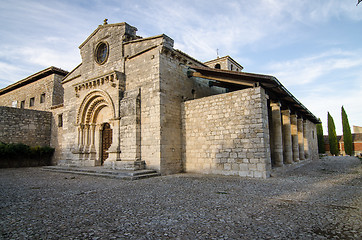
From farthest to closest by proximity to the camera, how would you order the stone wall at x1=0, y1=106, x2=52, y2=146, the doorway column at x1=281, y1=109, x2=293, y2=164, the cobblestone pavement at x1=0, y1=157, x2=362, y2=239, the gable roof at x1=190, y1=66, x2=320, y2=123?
the stone wall at x1=0, y1=106, x2=52, y2=146 → the doorway column at x1=281, y1=109, x2=293, y2=164 → the gable roof at x1=190, y1=66, x2=320, y2=123 → the cobblestone pavement at x1=0, y1=157, x2=362, y2=239

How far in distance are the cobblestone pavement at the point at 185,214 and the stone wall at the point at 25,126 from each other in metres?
10.6

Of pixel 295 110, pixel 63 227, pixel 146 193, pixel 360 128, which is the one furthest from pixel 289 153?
pixel 360 128

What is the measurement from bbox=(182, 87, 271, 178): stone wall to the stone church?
4 cm

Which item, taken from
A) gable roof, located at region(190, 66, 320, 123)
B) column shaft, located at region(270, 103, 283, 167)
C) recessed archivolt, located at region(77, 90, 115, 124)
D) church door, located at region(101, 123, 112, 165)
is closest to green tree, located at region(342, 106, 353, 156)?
gable roof, located at region(190, 66, 320, 123)

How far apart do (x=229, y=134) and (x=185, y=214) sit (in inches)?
211

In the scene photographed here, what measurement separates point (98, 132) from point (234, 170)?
7.52 meters

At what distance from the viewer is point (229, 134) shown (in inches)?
334

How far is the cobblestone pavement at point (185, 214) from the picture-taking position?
9.19 ft

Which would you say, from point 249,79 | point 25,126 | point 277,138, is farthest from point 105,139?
point 277,138

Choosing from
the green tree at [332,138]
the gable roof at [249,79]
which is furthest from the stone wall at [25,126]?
the green tree at [332,138]

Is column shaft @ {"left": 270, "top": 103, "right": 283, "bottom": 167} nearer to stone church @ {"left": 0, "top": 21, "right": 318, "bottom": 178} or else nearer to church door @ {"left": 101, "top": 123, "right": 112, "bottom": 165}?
stone church @ {"left": 0, "top": 21, "right": 318, "bottom": 178}

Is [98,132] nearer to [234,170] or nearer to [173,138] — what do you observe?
[173,138]

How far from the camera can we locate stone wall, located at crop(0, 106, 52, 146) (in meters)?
13.5

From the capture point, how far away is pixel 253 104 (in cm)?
795
